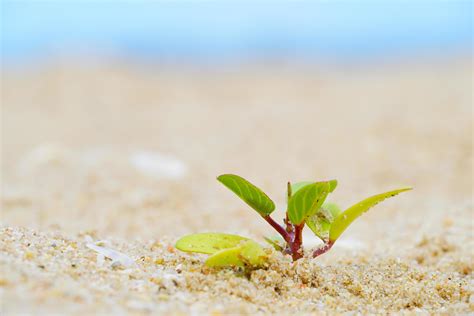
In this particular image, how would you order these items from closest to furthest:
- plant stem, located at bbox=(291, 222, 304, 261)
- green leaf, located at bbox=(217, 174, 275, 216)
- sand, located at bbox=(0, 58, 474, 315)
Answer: sand, located at bbox=(0, 58, 474, 315) < green leaf, located at bbox=(217, 174, 275, 216) < plant stem, located at bbox=(291, 222, 304, 261)

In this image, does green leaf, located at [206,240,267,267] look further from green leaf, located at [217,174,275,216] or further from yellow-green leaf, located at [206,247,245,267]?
green leaf, located at [217,174,275,216]

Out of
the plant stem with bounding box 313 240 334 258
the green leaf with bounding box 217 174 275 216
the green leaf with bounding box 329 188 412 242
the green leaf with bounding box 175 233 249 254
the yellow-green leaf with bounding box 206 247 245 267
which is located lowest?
the yellow-green leaf with bounding box 206 247 245 267

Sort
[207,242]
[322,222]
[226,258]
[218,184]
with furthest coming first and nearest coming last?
[218,184] → [322,222] → [207,242] → [226,258]

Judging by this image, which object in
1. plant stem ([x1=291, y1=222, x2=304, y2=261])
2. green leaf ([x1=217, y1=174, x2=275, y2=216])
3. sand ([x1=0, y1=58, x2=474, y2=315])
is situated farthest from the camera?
plant stem ([x1=291, y1=222, x2=304, y2=261])

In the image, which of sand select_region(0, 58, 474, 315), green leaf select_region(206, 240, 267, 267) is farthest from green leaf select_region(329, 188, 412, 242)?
green leaf select_region(206, 240, 267, 267)

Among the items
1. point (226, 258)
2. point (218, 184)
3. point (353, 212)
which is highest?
point (218, 184)

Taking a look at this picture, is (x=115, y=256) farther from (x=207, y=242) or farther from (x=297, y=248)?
(x=297, y=248)

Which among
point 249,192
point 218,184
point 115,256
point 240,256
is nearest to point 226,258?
point 240,256
